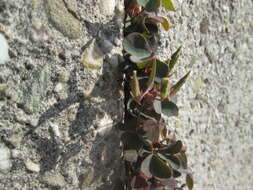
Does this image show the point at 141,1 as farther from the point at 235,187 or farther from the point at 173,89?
the point at 235,187

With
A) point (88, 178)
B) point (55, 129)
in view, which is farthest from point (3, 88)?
point (88, 178)

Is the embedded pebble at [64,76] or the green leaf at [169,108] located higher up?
the embedded pebble at [64,76]

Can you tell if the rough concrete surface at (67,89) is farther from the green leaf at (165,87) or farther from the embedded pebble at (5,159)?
the green leaf at (165,87)

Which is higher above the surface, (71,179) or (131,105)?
(131,105)

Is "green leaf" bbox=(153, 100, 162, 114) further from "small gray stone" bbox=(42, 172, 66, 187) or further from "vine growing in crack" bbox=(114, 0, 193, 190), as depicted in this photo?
"small gray stone" bbox=(42, 172, 66, 187)

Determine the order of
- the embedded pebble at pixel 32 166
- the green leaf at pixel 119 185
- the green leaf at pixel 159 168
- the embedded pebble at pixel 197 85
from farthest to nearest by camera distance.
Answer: the embedded pebble at pixel 197 85, the green leaf at pixel 119 185, the green leaf at pixel 159 168, the embedded pebble at pixel 32 166

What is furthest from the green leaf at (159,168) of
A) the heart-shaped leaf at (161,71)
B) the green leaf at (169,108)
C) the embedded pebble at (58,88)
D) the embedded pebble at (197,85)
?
the embedded pebble at (197,85)

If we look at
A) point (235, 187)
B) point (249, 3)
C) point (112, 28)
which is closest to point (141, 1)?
point (112, 28)
